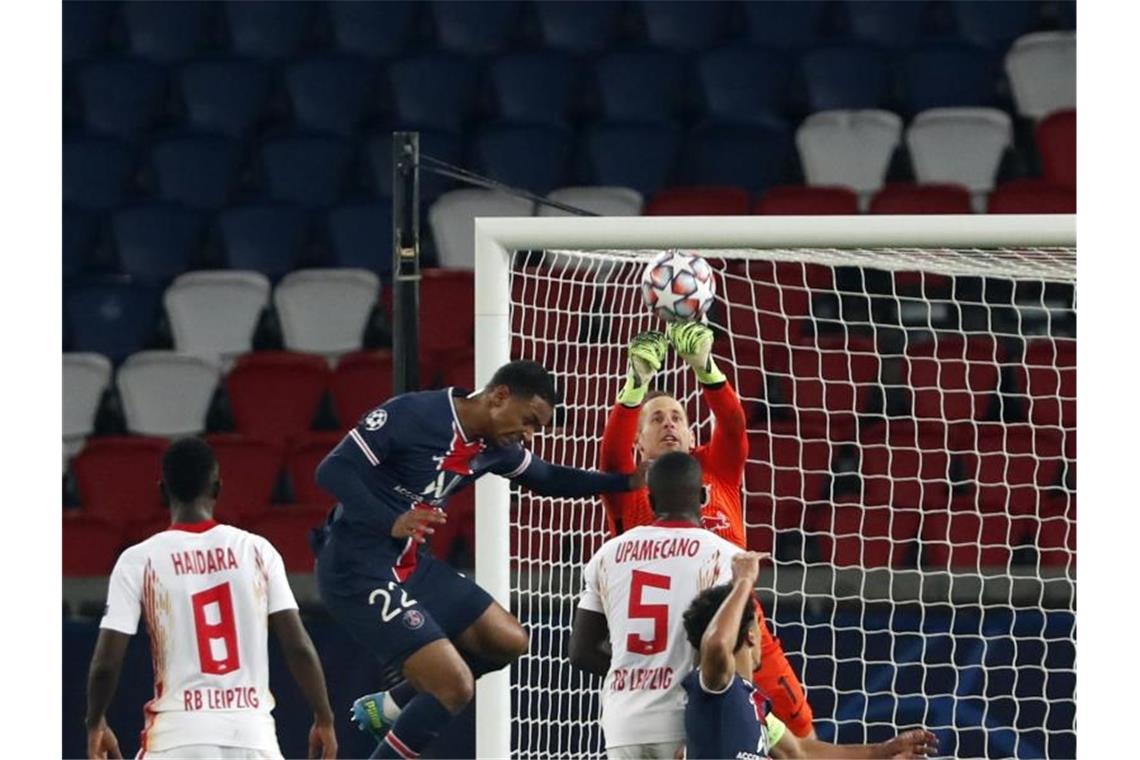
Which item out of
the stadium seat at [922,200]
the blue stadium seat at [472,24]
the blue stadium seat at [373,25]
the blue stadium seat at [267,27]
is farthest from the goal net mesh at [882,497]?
the blue stadium seat at [267,27]

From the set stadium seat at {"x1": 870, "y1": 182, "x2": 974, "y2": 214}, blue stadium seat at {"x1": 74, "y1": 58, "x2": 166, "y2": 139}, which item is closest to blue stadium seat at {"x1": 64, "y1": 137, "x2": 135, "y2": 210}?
blue stadium seat at {"x1": 74, "y1": 58, "x2": 166, "y2": 139}

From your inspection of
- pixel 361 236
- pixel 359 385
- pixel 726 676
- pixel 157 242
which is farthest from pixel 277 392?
pixel 726 676

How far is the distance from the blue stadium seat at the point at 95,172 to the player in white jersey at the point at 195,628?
6.05m

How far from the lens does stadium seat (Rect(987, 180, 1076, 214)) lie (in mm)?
9406

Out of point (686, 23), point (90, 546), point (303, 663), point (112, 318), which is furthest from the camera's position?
point (686, 23)

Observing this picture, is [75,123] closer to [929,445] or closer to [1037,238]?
[929,445]

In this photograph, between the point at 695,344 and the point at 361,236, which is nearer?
the point at 695,344

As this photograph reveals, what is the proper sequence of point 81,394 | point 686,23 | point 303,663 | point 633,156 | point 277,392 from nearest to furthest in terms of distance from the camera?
point 303,663 < point 277,392 < point 81,394 < point 633,156 < point 686,23

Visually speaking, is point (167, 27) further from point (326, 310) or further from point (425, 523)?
point (425, 523)

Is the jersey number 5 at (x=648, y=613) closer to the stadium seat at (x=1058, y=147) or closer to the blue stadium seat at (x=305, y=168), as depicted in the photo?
the stadium seat at (x=1058, y=147)

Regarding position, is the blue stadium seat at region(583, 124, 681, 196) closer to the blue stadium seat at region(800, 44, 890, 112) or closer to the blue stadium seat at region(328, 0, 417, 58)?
the blue stadium seat at region(800, 44, 890, 112)

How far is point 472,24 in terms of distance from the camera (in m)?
11.2

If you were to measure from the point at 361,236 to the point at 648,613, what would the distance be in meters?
5.17

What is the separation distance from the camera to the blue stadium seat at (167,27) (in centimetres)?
1159
